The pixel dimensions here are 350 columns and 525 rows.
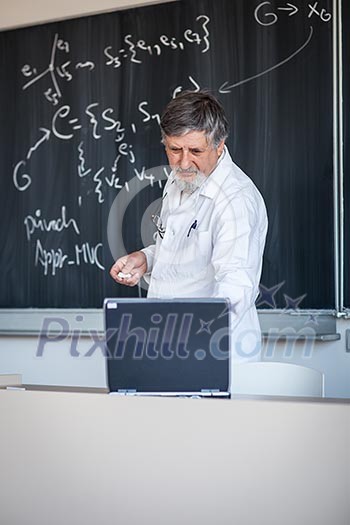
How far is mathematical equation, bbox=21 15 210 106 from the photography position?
11.1 feet

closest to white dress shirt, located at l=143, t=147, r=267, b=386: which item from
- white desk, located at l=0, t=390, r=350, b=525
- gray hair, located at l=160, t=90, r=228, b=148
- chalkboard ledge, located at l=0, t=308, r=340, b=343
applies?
gray hair, located at l=160, t=90, r=228, b=148

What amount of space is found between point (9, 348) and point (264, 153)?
1.53 metres

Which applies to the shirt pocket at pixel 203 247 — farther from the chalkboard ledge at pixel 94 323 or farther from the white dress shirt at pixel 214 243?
the chalkboard ledge at pixel 94 323

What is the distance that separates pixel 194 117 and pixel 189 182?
0.22 m

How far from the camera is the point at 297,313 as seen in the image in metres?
3.13

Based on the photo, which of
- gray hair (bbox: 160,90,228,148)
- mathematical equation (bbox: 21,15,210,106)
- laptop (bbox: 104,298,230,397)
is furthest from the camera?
mathematical equation (bbox: 21,15,210,106)

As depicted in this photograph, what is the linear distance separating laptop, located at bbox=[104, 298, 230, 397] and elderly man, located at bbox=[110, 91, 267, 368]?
0.75 meters

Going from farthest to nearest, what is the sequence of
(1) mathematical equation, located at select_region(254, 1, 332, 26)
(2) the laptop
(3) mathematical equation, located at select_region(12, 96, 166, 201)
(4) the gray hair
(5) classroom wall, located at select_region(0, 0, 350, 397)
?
(5) classroom wall, located at select_region(0, 0, 350, 397) → (3) mathematical equation, located at select_region(12, 96, 166, 201) → (1) mathematical equation, located at select_region(254, 1, 332, 26) → (4) the gray hair → (2) the laptop

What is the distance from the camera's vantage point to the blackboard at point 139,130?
3.12m

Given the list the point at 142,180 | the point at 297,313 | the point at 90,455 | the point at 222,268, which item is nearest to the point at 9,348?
the point at 142,180

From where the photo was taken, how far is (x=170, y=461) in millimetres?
1188

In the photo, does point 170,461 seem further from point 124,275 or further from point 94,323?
point 94,323

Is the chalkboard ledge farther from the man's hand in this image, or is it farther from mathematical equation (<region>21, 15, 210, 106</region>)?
mathematical equation (<region>21, 15, 210, 106</region>)

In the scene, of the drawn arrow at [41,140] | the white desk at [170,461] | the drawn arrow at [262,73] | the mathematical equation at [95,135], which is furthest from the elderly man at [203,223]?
the drawn arrow at [41,140]
